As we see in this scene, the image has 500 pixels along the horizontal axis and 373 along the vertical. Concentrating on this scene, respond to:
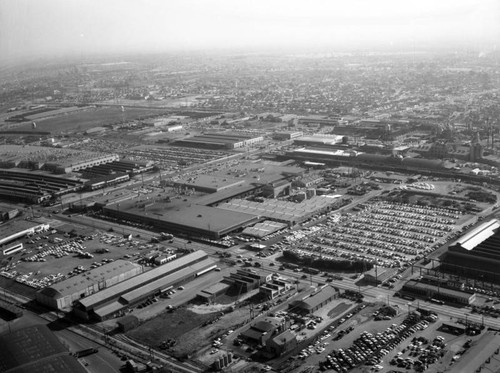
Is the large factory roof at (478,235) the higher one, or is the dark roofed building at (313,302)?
the large factory roof at (478,235)

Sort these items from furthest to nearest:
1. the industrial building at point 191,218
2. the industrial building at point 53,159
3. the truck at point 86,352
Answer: the industrial building at point 53,159
the industrial building at point 191,218
the truck at point 86,352

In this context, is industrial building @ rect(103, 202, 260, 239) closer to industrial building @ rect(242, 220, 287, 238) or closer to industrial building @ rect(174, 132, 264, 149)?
industrial building @ rect(242, 220, 287, 238)

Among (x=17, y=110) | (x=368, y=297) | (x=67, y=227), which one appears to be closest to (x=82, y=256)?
(x=67, y=227)

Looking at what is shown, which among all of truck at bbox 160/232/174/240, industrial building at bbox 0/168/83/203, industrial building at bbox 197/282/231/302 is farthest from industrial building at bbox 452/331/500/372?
industrial building at bbox 0/168/83/203

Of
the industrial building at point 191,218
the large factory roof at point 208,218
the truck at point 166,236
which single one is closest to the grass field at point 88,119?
the industrial building at point 191,218

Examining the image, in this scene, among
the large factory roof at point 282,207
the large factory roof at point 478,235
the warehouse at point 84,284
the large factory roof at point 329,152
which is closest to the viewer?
the warehouse at point 84,284

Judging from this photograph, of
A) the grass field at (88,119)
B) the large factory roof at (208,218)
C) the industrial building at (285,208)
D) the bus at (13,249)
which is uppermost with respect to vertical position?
the grass field at (88,119)

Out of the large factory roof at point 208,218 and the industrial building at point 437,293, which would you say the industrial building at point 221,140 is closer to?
the large factory roof at point 208,218

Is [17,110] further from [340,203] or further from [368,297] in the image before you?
[368,297]
